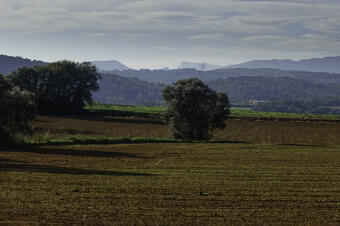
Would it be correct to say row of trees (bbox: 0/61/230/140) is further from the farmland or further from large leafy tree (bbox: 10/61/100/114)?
the farmland

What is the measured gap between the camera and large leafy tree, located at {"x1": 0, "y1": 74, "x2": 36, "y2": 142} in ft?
156

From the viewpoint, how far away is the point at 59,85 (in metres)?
120

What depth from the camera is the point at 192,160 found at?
37.4 metres

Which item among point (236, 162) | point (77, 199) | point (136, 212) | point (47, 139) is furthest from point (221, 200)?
point (47, 139)

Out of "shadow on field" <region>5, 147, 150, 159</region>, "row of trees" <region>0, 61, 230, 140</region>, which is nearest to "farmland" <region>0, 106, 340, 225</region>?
"shadow on field" <region>5, 147, 150, 159</region>

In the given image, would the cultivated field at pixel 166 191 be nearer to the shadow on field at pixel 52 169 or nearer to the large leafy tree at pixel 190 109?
the shadow on field at pixel 52 169

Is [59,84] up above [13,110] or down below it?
above

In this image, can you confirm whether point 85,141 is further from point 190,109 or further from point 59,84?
point 59,84

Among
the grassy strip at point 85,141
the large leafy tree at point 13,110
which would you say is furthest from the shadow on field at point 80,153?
the grassy strip at point 85,141

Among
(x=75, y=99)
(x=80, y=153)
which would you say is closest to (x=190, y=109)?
(x=80, y=153)

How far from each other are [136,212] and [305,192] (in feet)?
31.3

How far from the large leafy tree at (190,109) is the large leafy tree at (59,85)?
191 feet

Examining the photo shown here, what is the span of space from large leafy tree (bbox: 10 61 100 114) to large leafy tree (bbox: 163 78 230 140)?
58105 mm

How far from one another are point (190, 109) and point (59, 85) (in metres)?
63.0
